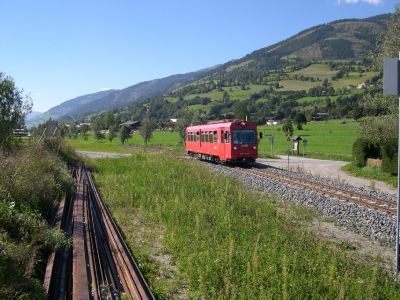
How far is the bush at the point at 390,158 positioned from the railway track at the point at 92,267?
2001 centimetres

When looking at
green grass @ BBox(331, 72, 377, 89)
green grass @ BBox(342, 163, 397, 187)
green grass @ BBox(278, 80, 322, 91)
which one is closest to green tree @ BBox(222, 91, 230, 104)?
green grass @ BBox(278, 80, 322, 91)

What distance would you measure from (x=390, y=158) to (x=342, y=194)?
394 inches

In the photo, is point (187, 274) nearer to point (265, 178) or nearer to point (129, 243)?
point (129, 243)

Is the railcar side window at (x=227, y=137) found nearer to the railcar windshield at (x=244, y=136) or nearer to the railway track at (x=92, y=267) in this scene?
the railcar windshield at (x=244, y=136)

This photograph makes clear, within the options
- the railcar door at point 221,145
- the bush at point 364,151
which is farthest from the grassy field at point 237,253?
the bush at point 364,151

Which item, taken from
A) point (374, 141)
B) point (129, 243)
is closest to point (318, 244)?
point (129, 243)

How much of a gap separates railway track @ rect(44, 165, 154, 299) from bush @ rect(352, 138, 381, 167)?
78.5 feet

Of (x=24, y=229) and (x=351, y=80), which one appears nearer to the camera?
(x=24, y=229)

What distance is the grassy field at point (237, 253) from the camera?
7.20 m

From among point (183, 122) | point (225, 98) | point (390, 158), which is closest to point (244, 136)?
point (390, 158)

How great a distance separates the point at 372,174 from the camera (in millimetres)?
27672

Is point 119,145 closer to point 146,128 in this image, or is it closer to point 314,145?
point 146,128

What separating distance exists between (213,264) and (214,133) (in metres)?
25.6

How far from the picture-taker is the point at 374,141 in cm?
3055
